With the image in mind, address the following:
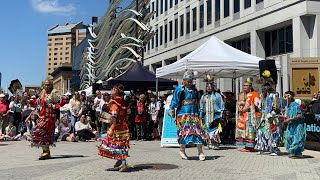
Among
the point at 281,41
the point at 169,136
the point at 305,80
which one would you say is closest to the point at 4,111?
the point at 169,136

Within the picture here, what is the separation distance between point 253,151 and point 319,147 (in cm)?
212

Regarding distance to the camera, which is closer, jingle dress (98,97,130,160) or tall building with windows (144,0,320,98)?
jingle dress (98,97,130,160)

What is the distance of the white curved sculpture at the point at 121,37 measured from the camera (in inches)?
2105

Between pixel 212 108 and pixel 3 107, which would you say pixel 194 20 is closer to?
pixel 3 107

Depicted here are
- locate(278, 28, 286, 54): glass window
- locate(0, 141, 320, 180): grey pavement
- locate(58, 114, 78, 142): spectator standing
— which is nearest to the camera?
locate(0, 141, 320, 180): grey pavement

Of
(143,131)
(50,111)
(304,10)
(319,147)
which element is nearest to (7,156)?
(50,111)

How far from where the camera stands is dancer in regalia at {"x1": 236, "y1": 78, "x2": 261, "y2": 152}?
11.2 meters

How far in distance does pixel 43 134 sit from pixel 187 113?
3.52 metres

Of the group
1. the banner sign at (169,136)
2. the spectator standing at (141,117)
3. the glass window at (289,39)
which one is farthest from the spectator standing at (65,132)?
the glass window at (289,39)

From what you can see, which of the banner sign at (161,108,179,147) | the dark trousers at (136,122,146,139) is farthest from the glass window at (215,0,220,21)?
the banner sign at (161,108,179,147)

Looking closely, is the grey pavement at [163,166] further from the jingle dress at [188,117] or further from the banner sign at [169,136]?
the banner sign at [169,136]

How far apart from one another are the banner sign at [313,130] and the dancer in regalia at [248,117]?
1.84 m

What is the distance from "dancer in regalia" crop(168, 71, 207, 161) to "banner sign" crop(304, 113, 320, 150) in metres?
4.22

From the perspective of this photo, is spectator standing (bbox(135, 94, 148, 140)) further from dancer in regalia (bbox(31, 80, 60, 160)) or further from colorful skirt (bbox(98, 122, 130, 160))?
colorful skirt (bbox(98, 122, 130, 160))
